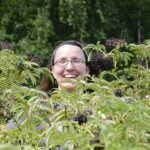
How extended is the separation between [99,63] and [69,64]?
149mm

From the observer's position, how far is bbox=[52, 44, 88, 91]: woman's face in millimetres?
1736

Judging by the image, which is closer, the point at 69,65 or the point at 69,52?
the point at 69,65

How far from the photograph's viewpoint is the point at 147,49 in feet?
4.97

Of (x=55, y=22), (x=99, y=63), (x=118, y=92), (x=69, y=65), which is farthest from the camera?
(x=55, y=22)

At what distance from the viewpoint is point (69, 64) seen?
1.79 m

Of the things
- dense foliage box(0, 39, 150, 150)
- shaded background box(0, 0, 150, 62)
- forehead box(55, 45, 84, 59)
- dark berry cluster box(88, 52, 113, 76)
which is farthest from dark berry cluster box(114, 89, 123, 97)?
shaded background box(0, 0, 150, 62)

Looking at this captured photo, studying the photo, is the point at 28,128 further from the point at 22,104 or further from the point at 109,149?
the point at 109,149

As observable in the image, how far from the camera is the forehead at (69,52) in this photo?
1.88 meters

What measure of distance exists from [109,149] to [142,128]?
8 cm

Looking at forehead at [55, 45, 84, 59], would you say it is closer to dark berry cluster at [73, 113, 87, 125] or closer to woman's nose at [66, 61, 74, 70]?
woman's nose at [66, 61, 74, 70]

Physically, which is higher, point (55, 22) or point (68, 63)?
point (55, 22)

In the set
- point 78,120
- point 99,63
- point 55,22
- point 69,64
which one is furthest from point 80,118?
point 55,22

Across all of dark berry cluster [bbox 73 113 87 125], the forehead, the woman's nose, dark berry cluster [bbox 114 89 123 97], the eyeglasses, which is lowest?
dark berry cluster [bbox 73 113 87 125]

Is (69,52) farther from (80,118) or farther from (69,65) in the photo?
(80,118)
